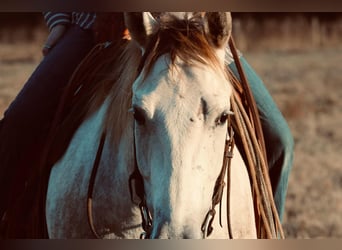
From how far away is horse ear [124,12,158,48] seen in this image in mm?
1688

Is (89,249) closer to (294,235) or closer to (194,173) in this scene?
(194,173)

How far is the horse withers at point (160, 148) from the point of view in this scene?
1.56 metres

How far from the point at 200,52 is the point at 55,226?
0.69m

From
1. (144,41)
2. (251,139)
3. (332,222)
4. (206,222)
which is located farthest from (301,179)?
(144,41)

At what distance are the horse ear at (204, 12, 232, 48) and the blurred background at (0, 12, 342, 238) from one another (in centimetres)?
52

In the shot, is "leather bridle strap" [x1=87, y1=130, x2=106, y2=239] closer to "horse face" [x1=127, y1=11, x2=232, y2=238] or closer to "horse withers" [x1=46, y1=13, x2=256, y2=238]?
"horse withers" [x1=46, y1=13, x2=256, y2=238]

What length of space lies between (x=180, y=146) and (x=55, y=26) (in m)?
0.79

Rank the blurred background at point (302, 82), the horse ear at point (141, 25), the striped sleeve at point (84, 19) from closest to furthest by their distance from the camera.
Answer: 1. the horse ear at point (141, 25)
2. the striped sleeve at point (84, 19)
3. the blurred background at point (302, 82)

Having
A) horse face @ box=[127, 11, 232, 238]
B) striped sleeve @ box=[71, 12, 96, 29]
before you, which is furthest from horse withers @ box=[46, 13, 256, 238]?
striped sleeve @ box=[71, 12, 96, 29]

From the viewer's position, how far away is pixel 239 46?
222 centimetres

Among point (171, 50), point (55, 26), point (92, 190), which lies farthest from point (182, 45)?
point (55, 26)

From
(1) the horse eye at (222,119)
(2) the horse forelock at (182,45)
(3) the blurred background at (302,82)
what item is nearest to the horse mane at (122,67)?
(2) the horse forelock at (182,45)

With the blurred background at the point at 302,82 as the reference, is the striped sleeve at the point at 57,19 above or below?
above

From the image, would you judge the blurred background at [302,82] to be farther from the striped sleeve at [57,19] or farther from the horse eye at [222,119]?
the horse eye at [222,119]
